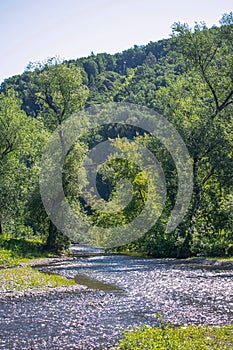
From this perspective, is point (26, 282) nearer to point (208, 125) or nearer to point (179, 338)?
point (179, 338)

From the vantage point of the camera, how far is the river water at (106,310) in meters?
13.1

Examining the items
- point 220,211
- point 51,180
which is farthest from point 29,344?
point 51,180

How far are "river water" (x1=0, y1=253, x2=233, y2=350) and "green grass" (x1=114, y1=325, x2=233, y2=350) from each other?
68cm

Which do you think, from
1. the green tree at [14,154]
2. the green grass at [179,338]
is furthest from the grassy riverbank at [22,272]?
the green grass at [179,338]

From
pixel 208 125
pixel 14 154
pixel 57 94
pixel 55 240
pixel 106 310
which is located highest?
pixel 57 94

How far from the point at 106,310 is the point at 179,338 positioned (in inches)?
196

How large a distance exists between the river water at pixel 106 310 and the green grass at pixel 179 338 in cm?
68

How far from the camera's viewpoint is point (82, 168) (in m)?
49.6

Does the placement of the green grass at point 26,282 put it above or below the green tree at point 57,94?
below

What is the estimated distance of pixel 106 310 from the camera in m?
17.0

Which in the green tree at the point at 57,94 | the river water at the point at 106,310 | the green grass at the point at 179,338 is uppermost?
the green tree at the point at 57,94

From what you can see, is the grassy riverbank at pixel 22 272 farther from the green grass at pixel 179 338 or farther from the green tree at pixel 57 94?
the green grass at pixel 179 338

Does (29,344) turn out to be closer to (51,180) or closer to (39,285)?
(39,285)

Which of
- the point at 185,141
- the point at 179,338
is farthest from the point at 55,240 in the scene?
the point at 179,338
